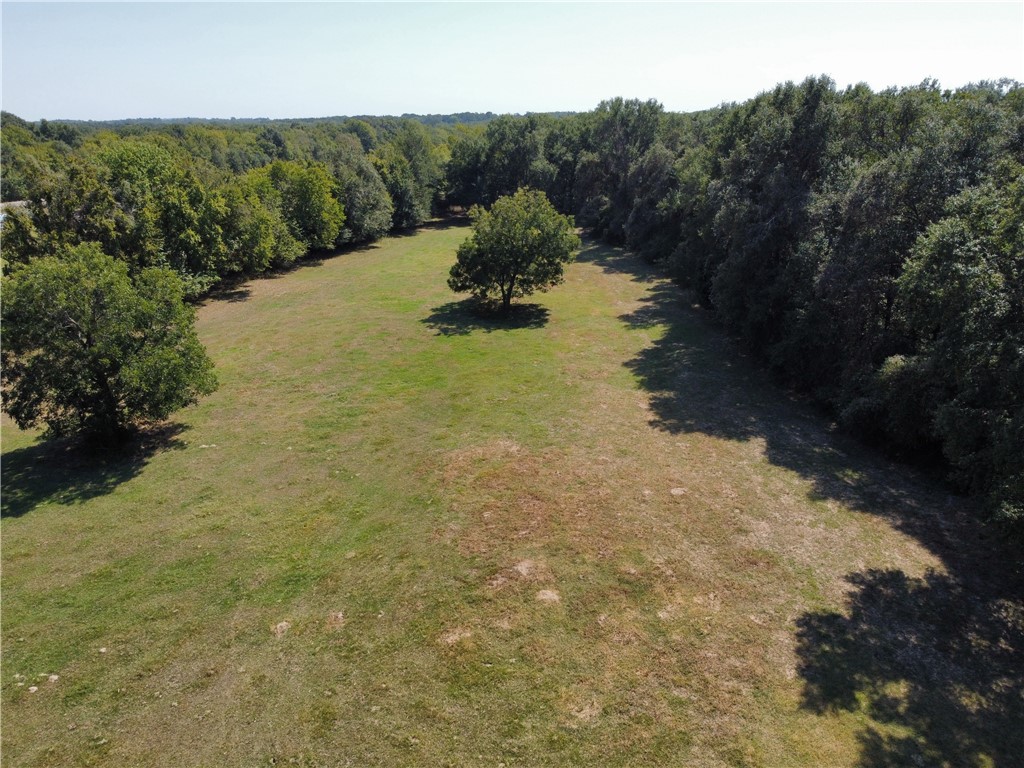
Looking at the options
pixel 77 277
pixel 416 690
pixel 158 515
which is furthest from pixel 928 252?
pixel 77 277

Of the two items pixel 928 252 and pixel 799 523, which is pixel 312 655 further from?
pixel 928 252

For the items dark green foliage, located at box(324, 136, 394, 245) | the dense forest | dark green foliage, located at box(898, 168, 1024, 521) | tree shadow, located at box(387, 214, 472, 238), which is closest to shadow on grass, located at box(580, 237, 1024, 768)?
the dense forest

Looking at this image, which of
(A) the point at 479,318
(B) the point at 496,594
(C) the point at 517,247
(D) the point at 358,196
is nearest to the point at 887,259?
(B) the point at 496,594

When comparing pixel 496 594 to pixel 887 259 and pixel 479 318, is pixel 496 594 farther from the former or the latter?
pixel 479 318

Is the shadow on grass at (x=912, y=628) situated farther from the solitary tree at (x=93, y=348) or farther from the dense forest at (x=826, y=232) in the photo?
the solitary tree at (x=93, y=348)

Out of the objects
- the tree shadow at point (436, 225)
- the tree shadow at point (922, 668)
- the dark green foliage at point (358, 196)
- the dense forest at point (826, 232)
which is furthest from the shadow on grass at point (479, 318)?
the tree shadow at point (436, 225)

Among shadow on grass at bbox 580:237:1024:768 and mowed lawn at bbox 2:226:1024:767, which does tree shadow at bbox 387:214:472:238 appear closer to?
mowed lawn at bbox 2:226:1024:767
